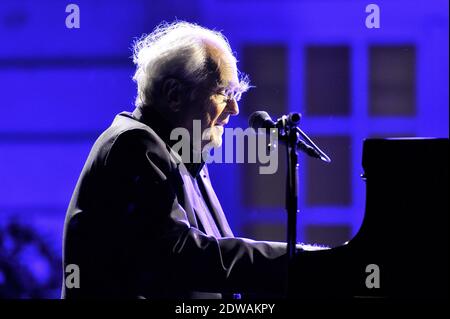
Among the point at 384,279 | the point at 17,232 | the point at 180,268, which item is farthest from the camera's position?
the point at 17,232

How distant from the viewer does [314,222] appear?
16.4ft

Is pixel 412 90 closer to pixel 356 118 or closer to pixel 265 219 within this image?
pixel 356 118

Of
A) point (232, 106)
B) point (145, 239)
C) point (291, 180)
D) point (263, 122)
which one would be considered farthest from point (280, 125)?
point (145, 239)

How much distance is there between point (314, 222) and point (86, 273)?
280 cm

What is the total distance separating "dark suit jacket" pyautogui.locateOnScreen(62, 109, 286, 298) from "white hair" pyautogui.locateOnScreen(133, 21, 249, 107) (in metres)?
0.22

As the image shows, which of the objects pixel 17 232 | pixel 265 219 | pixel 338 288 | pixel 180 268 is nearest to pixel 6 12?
pixel 17 232

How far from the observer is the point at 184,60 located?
8.48 feet

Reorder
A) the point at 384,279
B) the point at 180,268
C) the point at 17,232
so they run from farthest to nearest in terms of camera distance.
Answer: the point at 17,232 < the point at 180,268 < the point at 384,279

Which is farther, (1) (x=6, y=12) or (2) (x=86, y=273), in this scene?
(1) (x=6, y=12)

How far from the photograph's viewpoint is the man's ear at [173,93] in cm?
259

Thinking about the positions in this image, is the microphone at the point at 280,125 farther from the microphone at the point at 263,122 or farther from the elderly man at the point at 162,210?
the elderly man at the point at 162,210

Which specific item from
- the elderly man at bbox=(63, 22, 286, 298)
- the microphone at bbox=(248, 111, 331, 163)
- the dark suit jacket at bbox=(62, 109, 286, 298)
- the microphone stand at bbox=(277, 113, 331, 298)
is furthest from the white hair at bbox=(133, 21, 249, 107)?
the microphone stand at bbox=(277, 113, 331, 298)

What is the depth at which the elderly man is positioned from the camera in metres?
2.28

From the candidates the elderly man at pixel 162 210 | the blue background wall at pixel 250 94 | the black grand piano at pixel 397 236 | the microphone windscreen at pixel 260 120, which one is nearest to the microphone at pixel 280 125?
the microphone windscreen at pixel 260 120
